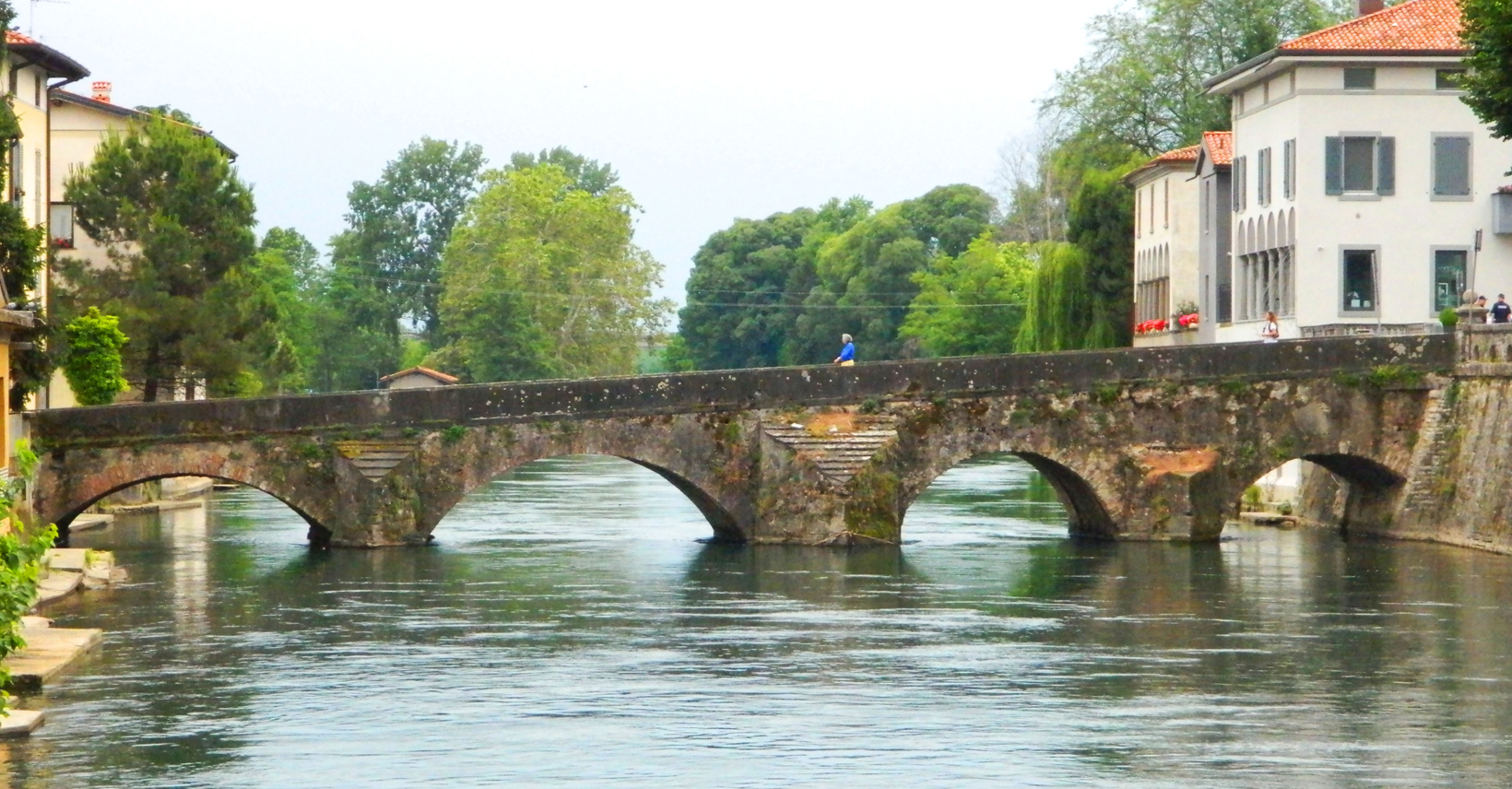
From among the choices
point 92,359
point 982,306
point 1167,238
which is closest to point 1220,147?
point 1167,238

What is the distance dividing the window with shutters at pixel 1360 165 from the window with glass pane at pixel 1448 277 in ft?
5.46

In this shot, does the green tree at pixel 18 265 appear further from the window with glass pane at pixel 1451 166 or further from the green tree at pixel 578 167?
the green tree at pixel 578 167

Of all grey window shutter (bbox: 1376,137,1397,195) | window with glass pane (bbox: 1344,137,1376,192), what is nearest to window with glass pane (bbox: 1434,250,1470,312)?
grey window shutter (bbox: 1376,137,1397,195)

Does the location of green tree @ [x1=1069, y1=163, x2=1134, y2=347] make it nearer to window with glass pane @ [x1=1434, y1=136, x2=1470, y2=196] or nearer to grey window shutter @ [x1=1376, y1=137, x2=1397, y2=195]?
grey window shutter @ [x1=1376, y1=137, x2=1397, y2=195]

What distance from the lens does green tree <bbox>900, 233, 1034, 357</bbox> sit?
319 feet

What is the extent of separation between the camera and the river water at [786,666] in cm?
1928

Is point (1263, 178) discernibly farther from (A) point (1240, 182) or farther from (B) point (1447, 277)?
(B) point (1447, 277)

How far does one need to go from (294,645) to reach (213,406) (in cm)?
1042

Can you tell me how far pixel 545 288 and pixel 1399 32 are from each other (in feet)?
196

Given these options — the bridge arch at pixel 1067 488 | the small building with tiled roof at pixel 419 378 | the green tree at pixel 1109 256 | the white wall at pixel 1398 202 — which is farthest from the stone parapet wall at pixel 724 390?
the small building with tiled roof at pixel 419 378

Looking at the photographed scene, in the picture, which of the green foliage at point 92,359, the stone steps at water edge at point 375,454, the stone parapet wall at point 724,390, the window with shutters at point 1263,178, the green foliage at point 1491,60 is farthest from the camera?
the window with shutters at point 1263,178

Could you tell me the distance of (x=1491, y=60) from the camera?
111 feet

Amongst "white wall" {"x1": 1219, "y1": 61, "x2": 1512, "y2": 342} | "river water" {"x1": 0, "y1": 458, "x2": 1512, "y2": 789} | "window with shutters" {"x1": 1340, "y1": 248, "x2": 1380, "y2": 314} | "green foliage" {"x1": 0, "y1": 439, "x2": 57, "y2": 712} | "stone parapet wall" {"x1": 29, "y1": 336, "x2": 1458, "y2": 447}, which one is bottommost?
→ "river water" {"x1": 0, "y1": 458, "x2": 1512, "y2": 789}

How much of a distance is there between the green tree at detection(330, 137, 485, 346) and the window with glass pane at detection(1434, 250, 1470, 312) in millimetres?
77986
